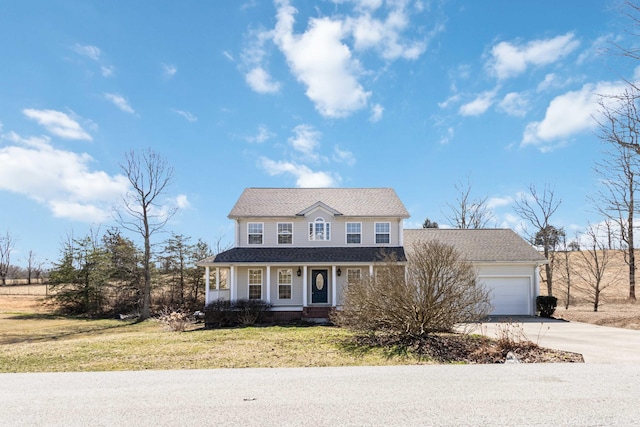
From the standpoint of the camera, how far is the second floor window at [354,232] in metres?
22.0

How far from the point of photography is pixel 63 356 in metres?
10.9

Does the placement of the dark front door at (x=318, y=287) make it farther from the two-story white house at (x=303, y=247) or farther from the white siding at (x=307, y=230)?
the white siding at (x=307, y=230)

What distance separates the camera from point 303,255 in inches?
821

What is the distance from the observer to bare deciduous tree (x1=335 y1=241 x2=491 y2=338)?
11445 mm

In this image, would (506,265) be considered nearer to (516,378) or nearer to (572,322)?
(572,322)

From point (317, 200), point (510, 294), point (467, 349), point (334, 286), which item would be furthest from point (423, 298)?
point (317, 200)

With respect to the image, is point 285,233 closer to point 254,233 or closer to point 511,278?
point 254,233

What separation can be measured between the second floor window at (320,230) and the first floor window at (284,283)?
6.91ft

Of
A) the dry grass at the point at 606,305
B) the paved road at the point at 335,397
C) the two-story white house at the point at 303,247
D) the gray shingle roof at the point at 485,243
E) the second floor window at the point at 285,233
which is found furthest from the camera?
the second floor window at the point at 285,233

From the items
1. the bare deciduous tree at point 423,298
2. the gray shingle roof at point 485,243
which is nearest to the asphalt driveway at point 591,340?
the bare deciduous tree at point 423,298

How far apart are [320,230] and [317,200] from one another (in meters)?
2.11

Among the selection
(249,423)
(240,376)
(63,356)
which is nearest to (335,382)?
(240,376)

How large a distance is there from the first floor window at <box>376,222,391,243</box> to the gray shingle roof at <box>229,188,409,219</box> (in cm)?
56

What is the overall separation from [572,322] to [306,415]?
17581 millimetres
